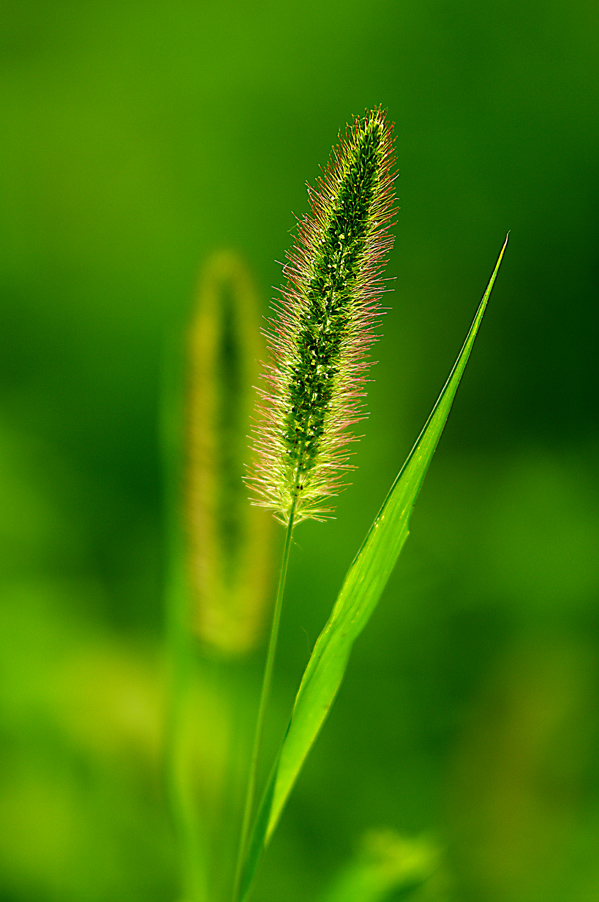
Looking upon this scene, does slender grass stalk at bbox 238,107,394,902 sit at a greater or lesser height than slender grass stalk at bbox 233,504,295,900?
greater

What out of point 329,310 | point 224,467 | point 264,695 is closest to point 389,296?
point 224,467

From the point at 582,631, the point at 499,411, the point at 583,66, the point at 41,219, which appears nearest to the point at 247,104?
the point at 41,219

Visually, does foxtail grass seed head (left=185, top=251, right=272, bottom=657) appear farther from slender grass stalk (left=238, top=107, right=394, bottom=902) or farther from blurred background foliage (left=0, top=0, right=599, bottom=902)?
blurred background foliage (left=0, top=0, right=599, bottom=902)

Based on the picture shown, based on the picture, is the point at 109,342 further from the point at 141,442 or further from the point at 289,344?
the point at 289,344

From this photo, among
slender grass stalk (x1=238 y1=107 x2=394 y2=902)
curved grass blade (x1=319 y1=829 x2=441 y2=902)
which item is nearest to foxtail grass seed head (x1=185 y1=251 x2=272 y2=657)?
slender grass stalk (x1=238 y1=107 x2=394 y2=902)

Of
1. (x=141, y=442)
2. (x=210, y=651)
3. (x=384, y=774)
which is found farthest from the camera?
(x=141, y=442)

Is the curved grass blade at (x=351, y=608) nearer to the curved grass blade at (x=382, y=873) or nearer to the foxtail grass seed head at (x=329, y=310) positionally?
the foxtail grass seed head at (x=329, y=310)
